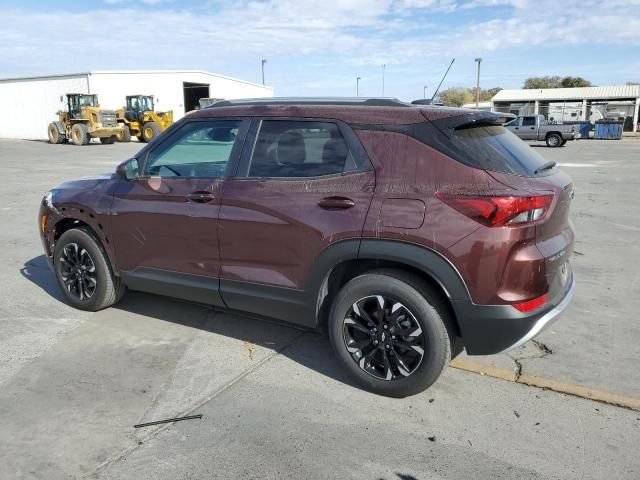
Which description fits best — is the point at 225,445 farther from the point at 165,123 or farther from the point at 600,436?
the point at 165,123

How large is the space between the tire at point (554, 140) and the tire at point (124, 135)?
80.1 feet

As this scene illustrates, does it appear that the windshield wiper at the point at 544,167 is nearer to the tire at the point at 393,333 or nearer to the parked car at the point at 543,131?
the tire at the point at 393,333

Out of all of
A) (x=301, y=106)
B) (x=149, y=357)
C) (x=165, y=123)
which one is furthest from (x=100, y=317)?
(x=165, y=123)

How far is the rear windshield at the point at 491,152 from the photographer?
307 cm

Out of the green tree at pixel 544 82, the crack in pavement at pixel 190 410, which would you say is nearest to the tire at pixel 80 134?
the crack in pavement at pixel 190 410

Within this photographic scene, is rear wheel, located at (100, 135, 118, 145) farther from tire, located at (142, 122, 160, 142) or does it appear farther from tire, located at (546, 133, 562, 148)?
tire, located at (546, 133, 562, 148)

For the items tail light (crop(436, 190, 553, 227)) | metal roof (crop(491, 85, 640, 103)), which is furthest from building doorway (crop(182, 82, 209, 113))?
tail light (crop(436, 190, 553, 227))

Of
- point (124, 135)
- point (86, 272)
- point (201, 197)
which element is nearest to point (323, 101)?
point (201, 197)

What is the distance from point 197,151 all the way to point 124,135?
29893 mm

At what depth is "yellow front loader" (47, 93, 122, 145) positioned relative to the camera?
101ft

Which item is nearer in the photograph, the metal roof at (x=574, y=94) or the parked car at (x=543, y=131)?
the parked car at (x=543, y=131)

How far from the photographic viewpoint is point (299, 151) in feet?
11.7

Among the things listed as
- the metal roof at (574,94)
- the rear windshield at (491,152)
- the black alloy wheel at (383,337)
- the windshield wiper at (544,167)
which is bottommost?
the black alloy wheel at (383,337)

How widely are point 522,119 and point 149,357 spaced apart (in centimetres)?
3071
